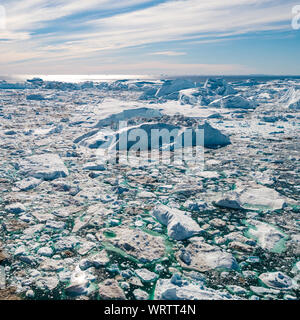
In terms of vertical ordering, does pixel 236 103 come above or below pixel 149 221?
above

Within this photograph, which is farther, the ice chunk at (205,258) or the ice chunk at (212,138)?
the ice chunk at (212,138)

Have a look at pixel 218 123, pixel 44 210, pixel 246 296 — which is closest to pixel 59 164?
pixel 44 210

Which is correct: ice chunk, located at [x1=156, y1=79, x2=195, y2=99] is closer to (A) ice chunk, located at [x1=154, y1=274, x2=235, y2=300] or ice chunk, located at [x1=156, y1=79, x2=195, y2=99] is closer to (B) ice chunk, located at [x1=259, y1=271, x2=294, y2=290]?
(B) ice chunk, located at [x1=259, y1=271, x2=294, y2=290]

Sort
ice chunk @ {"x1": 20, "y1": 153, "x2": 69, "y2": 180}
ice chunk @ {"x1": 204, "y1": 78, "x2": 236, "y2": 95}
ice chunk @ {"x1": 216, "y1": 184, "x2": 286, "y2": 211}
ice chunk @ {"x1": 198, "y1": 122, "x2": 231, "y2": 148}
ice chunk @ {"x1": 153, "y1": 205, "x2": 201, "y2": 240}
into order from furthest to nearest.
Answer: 1. ice chunk @ {"x1": 204, "y1": 78, "x2": 236, "y2": 95}
2. ice chunk @ {"x1": 198, "y1": 122, "x2": 231, "y2": 148}
3. ice chunk @ {"x1": 20, "y1": 153, "x2": 69, "y2": 180}
4. ice chunk @ {"x1": 216, "y1": 184, "x2": 286, "y2": 211}
5. ice chunk @ {"x1": 153, "y1": 205, "x2": 201, "y2": 240}

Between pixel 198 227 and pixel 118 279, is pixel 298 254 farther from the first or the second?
pixel 118 279

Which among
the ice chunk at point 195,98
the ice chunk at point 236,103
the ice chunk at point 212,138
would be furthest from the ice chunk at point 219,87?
the ice chunk at point 212,138

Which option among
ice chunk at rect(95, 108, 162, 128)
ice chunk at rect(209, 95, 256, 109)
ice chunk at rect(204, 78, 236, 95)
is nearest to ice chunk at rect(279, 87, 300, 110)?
ice chunk at rect(209, 95, 256, 109)

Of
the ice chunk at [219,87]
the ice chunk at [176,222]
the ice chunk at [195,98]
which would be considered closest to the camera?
the ice chunk at [176,222]

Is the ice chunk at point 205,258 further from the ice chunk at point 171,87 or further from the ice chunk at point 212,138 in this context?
the ice chunk at point 171,87

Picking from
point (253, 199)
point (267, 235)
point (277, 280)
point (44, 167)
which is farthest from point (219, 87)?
point (277, 280)

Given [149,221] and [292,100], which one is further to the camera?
[292,100]

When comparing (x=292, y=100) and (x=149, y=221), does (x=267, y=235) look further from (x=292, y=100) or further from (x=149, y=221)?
(x=292, y=100)
